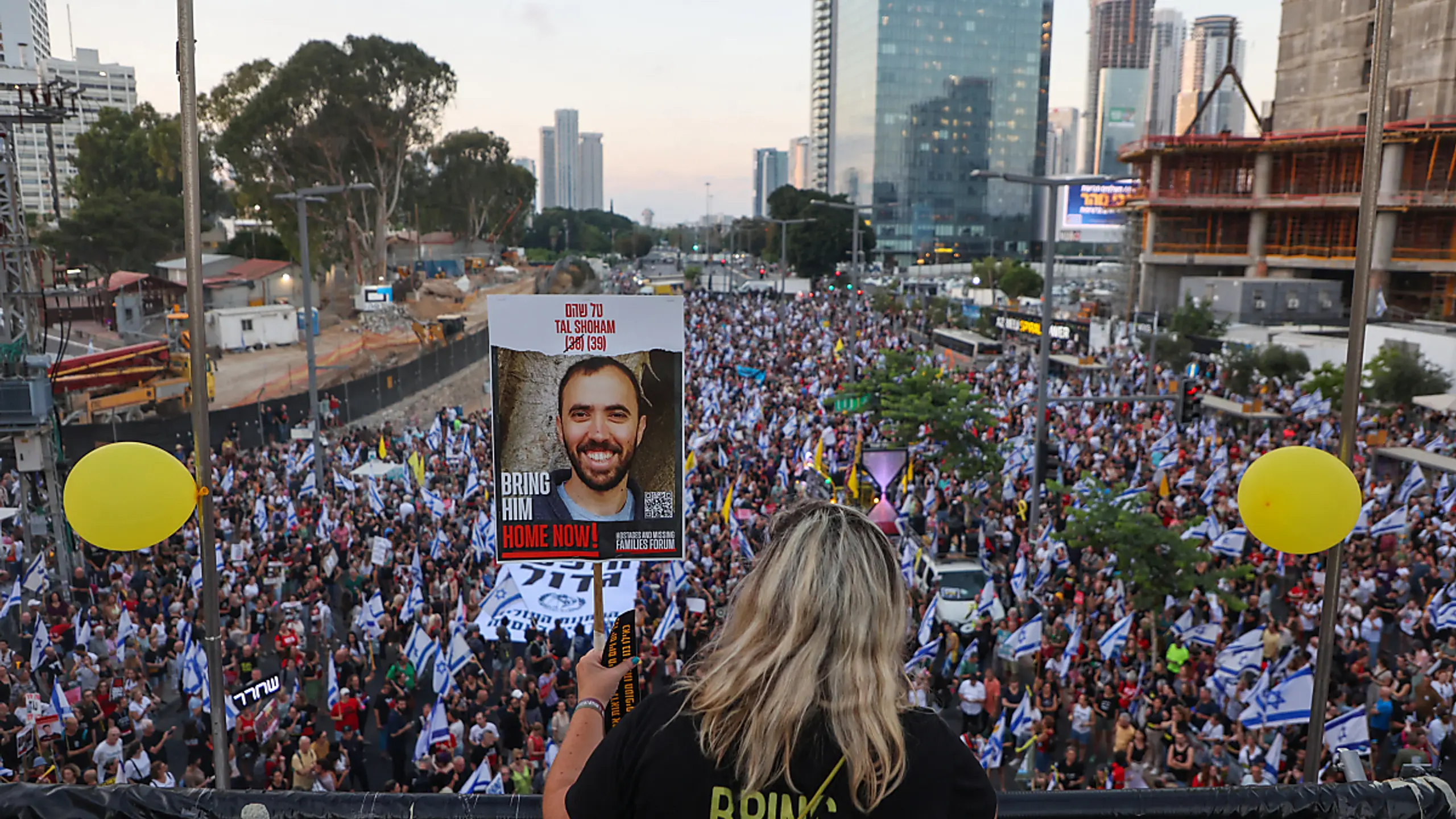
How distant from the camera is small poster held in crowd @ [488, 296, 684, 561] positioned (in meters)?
4.65

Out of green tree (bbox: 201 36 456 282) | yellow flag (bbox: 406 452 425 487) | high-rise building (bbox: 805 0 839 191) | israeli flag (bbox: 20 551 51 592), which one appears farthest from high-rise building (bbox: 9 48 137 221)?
high-rise building (bbox: 805 0 839 191)

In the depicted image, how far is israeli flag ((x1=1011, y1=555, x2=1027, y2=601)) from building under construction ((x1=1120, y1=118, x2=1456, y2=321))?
3383 cm

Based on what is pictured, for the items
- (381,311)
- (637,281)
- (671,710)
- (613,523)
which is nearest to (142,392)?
(381,311)

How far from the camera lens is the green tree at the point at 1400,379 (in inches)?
1082

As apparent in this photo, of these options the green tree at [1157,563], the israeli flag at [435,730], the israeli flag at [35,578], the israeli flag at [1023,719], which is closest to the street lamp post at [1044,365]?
the green tree at [1157,563]

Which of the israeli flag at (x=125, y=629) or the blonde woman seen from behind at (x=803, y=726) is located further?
the israeli flag at (x=125, y=629)

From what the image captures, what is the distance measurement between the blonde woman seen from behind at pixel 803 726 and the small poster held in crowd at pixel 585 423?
2.65 metres

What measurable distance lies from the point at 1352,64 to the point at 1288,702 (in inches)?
2277

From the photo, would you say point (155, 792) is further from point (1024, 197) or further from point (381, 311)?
point (1024, 197)

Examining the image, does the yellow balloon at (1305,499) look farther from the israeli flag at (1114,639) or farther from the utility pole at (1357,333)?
the israeli flag at (1114,639)

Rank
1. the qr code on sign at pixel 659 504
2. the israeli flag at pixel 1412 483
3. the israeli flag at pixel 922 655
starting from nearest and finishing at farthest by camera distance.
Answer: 1. the qr code on sign at pixel 659 504
2. the israeli flag at pixel 922 655
3. the israeli flag at pixel 1412 483

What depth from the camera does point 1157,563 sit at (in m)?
14.0

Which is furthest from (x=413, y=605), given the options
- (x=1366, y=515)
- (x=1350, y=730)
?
(x=1366, y=515)

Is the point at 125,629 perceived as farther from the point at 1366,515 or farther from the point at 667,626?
the point at 1366,515
